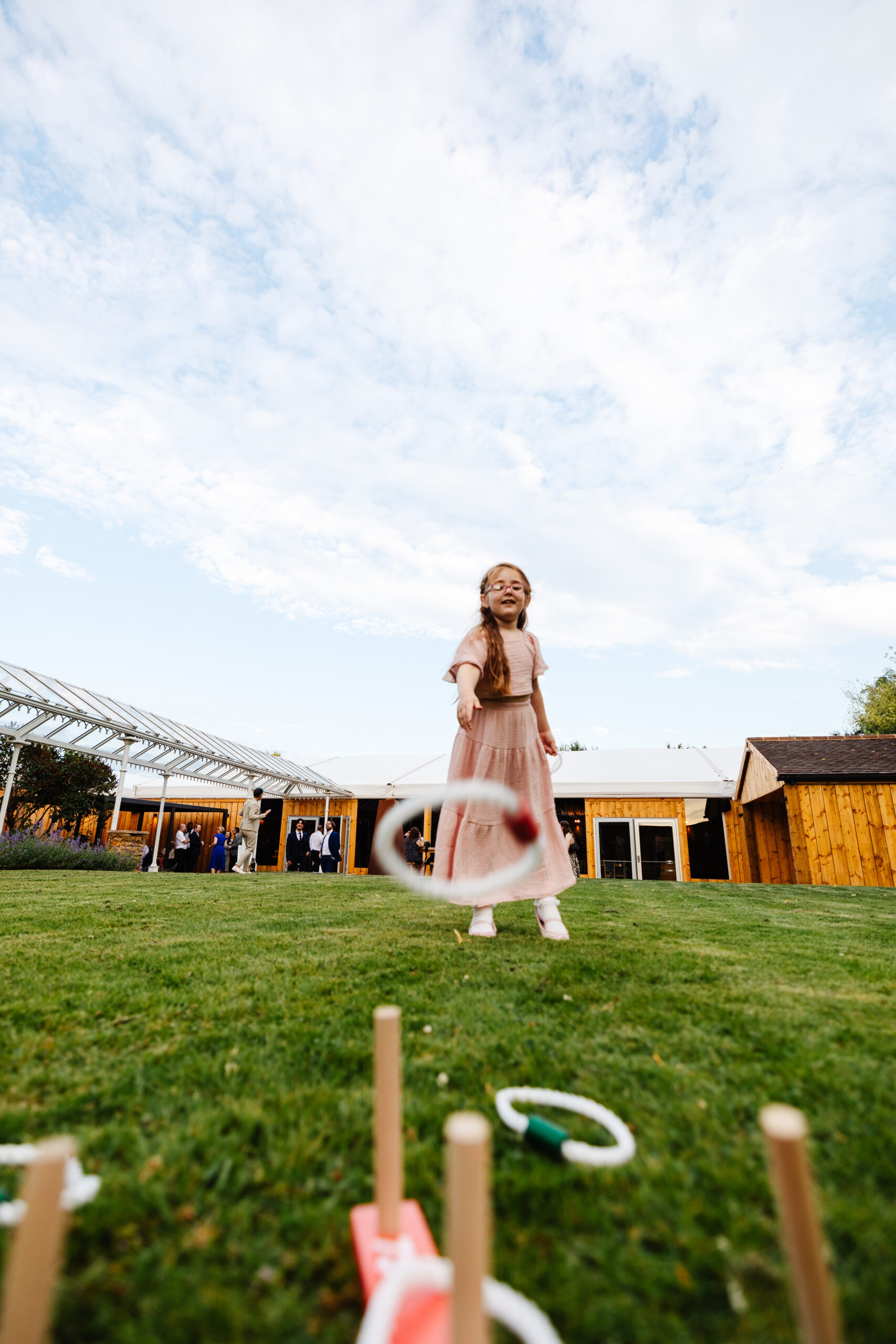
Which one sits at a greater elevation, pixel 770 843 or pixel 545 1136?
pixel 770 843

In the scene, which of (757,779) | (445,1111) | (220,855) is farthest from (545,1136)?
(220,855)

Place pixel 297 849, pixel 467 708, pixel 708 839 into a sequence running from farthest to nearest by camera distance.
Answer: pixel 297 849, pixel 708 839, pixel 467 708

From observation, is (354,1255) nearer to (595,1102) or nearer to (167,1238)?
(167,1238)

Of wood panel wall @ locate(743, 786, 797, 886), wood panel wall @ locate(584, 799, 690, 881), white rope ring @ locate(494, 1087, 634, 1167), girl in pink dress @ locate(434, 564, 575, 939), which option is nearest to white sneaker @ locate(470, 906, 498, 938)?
girl in pink dress @ locate(434, 564, 575, 939)

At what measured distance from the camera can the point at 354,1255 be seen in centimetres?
115

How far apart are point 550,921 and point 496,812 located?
34.2 inches

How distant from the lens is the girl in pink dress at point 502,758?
3.90 m

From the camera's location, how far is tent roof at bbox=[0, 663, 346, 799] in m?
11.2

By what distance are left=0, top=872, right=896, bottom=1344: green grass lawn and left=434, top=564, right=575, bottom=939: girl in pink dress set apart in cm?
44

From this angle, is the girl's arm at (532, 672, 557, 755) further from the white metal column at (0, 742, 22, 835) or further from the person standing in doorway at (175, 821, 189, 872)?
the person standing in doorway at (175, 821, 189, 872)

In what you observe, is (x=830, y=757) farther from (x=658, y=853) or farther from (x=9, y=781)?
(x=9, y=781)

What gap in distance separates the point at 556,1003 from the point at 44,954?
272cm

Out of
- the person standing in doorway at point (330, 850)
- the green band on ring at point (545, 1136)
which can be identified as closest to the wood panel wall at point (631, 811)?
the person standing in doorway at point (330, 850)

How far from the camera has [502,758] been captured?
13.2 feet
